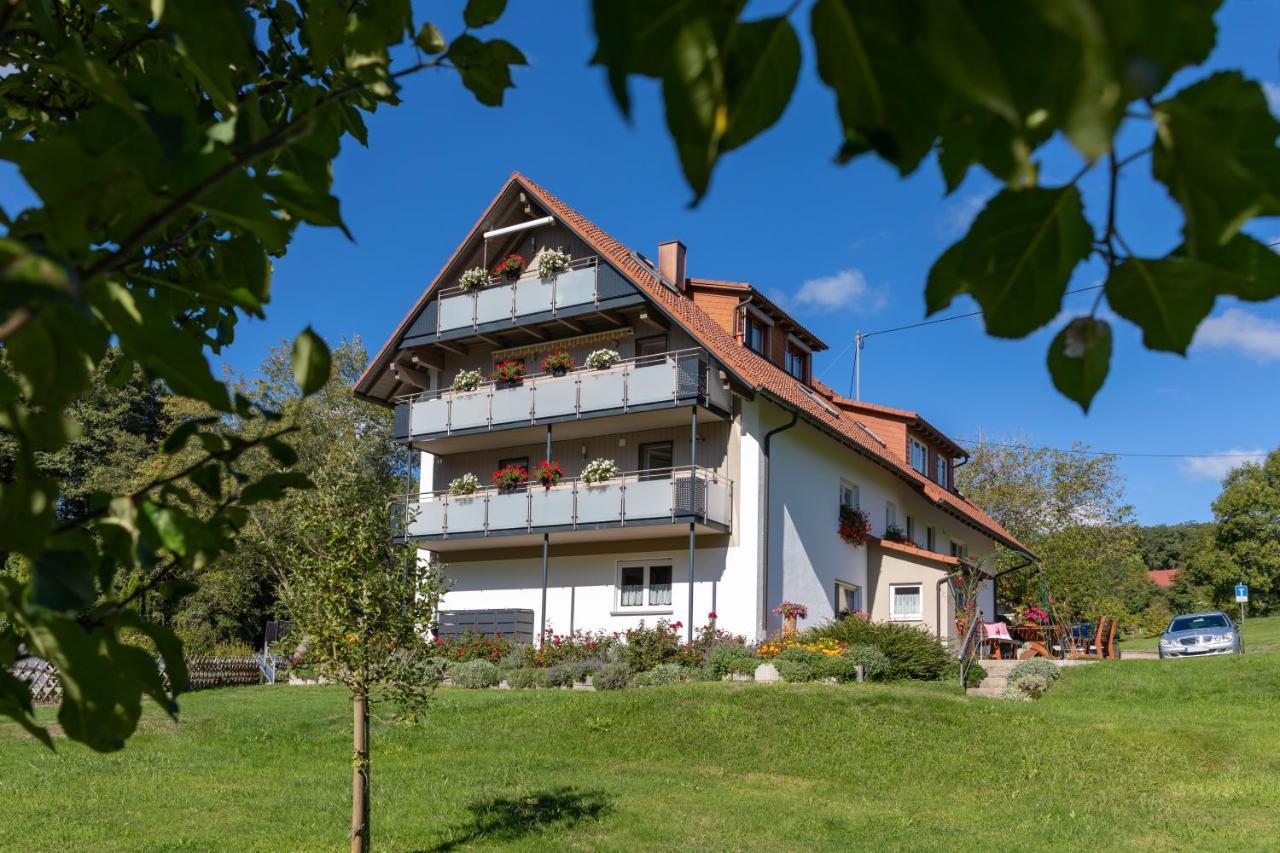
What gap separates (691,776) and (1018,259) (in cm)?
1092

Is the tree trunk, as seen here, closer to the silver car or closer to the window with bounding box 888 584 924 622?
the window with bounding box 888 584 924 622

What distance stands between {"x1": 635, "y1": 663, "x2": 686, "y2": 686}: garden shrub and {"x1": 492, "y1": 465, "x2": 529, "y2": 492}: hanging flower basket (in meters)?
6.77

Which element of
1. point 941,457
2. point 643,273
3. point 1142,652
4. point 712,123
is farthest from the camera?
point 1142,652

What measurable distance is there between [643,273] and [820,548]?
7867mm

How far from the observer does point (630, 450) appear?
25000mm

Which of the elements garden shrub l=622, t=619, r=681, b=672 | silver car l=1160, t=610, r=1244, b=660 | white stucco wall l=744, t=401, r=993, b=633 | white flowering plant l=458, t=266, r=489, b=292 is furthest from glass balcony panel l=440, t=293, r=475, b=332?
silver car l=1160, t=610, r=1244, b=660

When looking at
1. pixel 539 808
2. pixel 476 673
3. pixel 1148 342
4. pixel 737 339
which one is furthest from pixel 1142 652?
pixel 1148 342

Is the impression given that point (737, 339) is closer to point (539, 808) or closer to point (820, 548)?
point (820, 548)

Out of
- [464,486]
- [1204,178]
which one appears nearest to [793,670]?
[464,486]

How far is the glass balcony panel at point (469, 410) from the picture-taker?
→ 2530cm

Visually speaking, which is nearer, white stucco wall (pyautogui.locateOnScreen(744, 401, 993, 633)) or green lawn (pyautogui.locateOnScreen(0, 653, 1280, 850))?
green lawn (pyautogui.locateOnScreen(0, 653, 1280, 850))

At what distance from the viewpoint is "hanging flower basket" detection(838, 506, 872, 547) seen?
26.2 metres

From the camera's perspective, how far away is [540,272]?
82.0ft

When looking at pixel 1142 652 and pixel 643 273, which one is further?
pixel 1142 652
